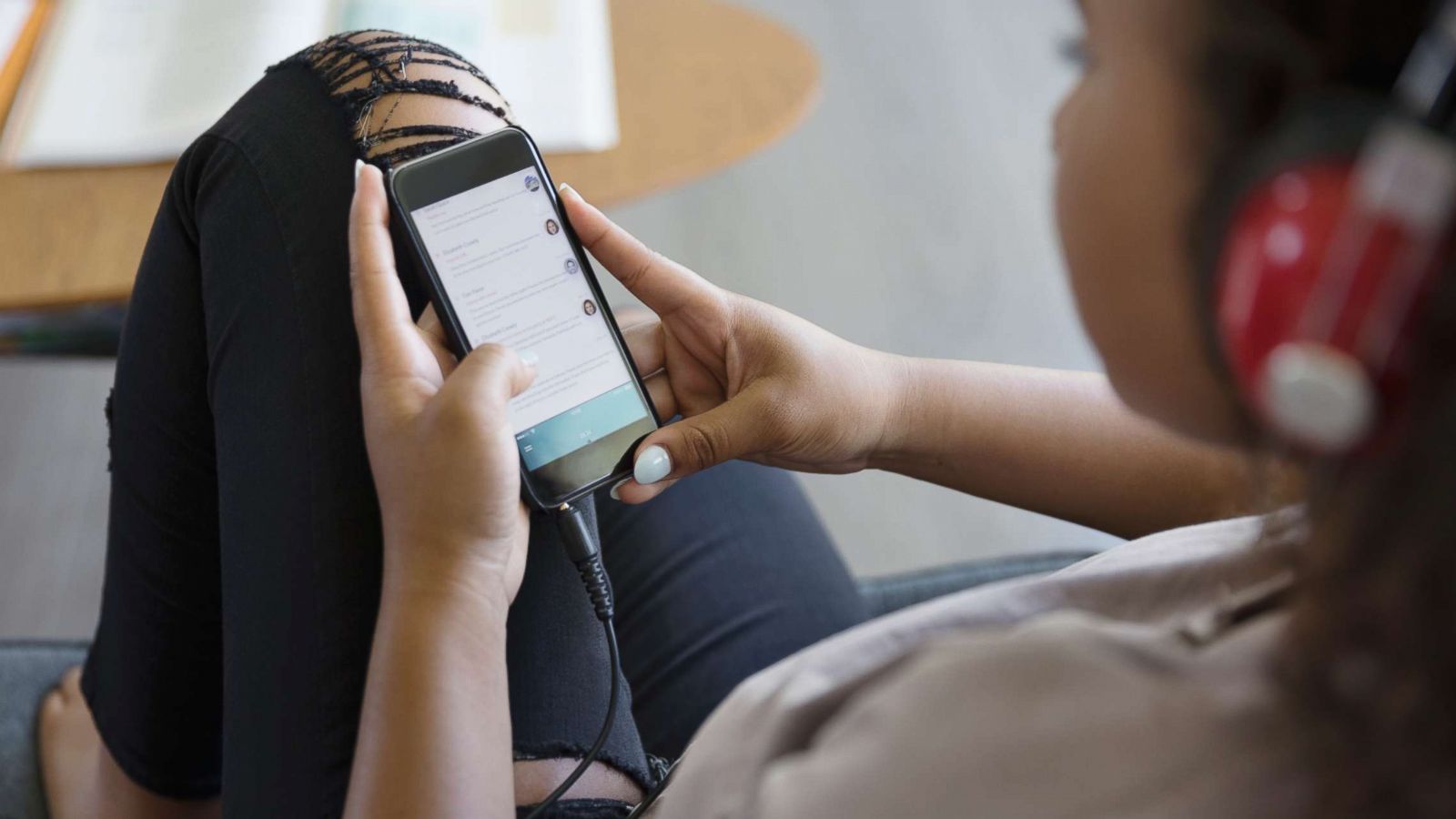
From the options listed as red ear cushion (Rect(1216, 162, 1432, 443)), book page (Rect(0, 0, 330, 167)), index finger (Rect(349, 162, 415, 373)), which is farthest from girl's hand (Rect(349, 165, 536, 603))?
book page (Rect(0, 0, 330, 167))

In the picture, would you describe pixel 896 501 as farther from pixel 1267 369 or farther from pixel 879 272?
pixel 1267 369

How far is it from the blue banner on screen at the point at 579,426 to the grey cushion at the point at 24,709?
0.39 meters

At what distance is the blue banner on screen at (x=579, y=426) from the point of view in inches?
25.4

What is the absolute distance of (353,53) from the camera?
0.68 meters

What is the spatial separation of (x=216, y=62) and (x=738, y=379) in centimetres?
58

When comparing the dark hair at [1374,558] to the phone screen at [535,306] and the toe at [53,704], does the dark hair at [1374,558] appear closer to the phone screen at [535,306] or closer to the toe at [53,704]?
the phone screen at [535,306]

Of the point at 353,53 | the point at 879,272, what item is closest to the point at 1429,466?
the point at 353,53

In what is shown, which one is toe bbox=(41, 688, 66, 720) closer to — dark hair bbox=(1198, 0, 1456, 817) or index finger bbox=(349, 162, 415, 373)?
index finger bbox=(349, 162, 415, 373)

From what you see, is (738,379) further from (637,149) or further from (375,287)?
(637,149)

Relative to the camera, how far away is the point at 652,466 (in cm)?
65

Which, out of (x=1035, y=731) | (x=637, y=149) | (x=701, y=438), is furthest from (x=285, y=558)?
(x=637, y=149)

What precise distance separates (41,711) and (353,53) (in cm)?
47

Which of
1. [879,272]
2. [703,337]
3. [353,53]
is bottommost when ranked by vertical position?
[879,272]

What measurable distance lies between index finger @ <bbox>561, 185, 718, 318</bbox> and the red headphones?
15.2 inches
